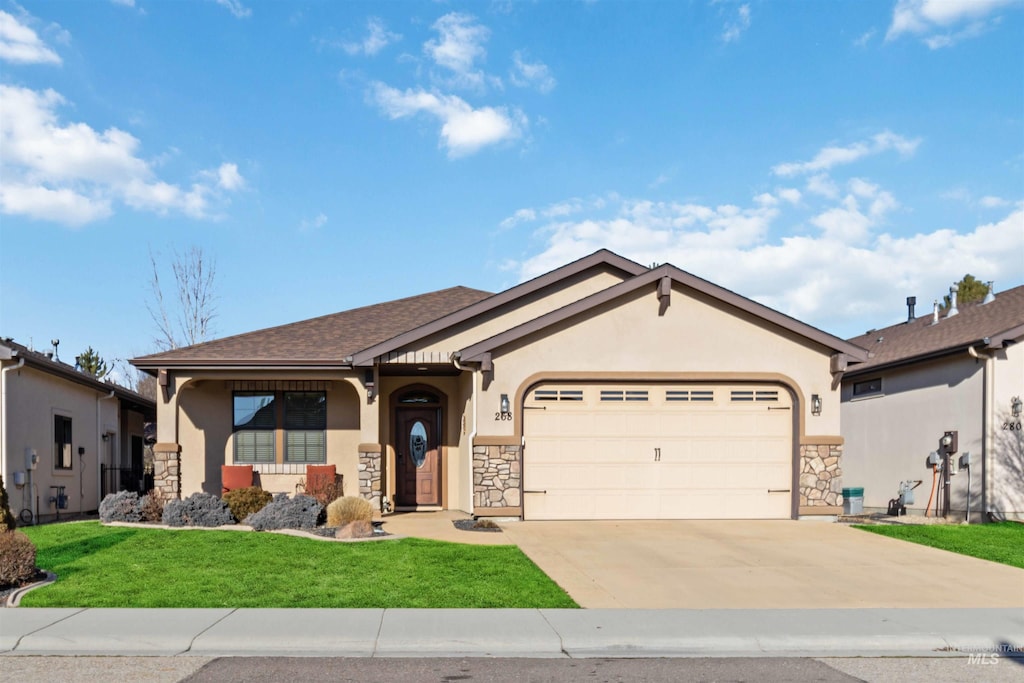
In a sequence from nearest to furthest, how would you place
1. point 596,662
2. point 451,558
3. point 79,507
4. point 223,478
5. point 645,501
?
1. point 596,662
2. point 451,558
3. point 645,501
4. point 223,478
5. point 79,507

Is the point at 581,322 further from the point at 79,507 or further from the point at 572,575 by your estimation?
the point at 79,507

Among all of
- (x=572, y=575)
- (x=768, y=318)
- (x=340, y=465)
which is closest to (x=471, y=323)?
(x=340, y=465)

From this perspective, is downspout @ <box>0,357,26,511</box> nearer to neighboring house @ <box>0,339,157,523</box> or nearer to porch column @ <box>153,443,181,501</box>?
neighboring house @ <box>0,339,157,523</box>

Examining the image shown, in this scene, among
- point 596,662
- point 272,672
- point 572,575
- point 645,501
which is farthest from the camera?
point 645,501

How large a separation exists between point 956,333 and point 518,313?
10.1 meters

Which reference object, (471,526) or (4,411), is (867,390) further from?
(4,411)

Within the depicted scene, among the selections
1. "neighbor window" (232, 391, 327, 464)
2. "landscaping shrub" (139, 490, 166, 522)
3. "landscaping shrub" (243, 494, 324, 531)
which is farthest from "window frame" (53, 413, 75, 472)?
"landscaping shrub" (243, 494, 324, 531)

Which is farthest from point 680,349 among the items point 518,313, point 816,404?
point 518,313

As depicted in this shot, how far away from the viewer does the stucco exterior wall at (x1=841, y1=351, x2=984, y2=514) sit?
18.1m

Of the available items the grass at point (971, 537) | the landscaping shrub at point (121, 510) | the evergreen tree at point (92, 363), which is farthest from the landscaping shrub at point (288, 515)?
the evergreen tree at point (92, 363)

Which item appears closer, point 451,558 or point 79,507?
point 451,558

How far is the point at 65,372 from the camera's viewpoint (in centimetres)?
1927

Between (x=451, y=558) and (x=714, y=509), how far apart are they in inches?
265

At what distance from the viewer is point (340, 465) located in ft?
63.6
